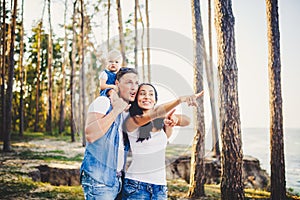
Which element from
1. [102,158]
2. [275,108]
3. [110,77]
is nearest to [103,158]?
A: [102,158]

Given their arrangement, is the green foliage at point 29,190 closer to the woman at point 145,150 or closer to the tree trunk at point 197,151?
the tree trunk at point 197,151

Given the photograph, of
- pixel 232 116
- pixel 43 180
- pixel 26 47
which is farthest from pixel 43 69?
pixel 232 116

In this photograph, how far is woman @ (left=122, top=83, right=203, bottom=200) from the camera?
1683 millimetres

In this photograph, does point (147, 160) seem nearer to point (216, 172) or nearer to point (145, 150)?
point (145, 150)

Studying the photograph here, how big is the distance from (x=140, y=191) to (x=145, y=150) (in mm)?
205

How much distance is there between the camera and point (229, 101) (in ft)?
12.5

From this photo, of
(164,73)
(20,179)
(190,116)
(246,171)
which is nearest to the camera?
(164,73)

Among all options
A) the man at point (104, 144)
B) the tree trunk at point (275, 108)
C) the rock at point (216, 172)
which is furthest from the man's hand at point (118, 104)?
the rock at point (216, 172)

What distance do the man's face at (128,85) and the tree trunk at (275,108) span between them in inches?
141

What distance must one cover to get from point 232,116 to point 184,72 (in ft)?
7.59

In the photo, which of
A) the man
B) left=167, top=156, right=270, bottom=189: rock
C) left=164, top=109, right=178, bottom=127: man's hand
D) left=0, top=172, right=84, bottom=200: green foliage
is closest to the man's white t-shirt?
the man

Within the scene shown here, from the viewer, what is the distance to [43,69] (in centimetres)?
1720

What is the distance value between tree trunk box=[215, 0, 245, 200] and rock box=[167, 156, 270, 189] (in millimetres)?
3021

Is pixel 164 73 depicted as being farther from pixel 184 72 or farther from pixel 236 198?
pixel 236 198
